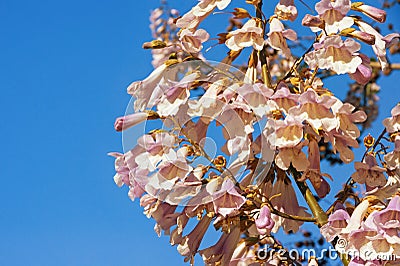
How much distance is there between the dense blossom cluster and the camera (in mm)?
1620

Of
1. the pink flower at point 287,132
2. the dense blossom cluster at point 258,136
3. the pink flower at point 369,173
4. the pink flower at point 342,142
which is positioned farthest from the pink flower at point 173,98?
the pink flower at point 369,173

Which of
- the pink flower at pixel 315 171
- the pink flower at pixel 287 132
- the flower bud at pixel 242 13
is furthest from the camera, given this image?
the flower bud at pixel 242 13

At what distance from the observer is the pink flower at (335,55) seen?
165cm

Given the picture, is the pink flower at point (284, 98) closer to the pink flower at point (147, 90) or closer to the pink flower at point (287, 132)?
the pink flower at point (287, 132)

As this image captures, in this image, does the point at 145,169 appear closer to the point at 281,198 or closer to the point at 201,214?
the point at 201,214

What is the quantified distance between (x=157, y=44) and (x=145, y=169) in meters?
0.32

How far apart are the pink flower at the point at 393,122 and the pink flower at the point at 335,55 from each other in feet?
0.54

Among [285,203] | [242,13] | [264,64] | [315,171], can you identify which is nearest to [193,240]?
[285,203]

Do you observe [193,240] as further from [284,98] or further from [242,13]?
[242,13]

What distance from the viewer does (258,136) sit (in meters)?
1.69

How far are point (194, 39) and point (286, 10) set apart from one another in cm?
24

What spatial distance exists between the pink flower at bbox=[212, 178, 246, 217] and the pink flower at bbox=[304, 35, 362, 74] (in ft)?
1.15

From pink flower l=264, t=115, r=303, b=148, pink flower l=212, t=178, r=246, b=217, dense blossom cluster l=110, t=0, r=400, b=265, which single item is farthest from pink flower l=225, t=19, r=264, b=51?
pink flower l=212, t=178, r=246, b=217

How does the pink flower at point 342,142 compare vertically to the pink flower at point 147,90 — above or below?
below
